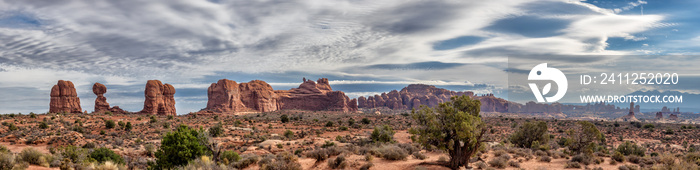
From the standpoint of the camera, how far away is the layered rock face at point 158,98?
82.4m

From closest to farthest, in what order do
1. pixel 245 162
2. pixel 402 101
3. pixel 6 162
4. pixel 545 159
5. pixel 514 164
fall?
pixel 6 162 → pixel 514 164 → pixel 245 162 → pixel 545 159 → pixel 402 101

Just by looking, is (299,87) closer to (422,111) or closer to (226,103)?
(226,103)

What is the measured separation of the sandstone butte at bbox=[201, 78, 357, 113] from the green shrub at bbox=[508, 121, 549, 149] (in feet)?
301

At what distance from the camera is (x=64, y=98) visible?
246 ft

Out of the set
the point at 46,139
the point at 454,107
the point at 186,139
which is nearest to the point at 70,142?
the point at 46,139

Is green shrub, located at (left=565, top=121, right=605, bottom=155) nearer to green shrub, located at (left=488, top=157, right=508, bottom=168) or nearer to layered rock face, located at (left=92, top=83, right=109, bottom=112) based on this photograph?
green shrub, located at (left=488, top=157, right=508, bottom=168)

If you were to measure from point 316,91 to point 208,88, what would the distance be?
40815mm

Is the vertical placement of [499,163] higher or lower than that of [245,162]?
higher

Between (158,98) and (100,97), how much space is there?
12.0 m

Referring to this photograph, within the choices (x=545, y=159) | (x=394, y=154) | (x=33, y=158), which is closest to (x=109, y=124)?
(x=33, y=158)

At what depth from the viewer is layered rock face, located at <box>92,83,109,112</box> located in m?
77.9

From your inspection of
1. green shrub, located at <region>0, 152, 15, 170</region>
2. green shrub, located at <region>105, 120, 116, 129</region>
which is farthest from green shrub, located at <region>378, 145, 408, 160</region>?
green shrub, located at <region>105, 120, 116, 129</region>

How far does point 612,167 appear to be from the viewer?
814 inches

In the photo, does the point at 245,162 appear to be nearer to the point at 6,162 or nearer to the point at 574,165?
the point at 6,162
